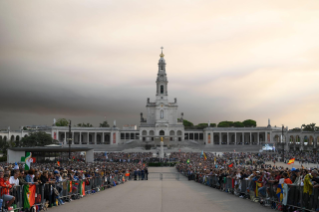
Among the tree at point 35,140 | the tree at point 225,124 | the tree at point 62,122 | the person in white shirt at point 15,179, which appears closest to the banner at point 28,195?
the person in white shirt at point 15,179

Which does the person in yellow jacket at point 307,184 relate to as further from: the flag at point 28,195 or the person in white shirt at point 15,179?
the person in white shirt at point 15,179

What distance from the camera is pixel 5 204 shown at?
10734mm

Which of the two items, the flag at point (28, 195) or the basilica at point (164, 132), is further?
the basilica at point (164, 132)

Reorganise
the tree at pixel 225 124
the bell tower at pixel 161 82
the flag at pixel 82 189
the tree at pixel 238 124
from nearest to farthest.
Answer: the flag at pixel 82 189
the bell tower at pixel 161 82
the tree at pixel 238 124
the tree at pixel 225 124

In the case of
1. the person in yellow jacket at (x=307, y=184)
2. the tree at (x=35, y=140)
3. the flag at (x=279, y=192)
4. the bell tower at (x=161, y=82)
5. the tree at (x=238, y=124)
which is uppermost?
the bell tower at (x=161, y=82)

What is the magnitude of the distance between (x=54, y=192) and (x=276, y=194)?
9164mm

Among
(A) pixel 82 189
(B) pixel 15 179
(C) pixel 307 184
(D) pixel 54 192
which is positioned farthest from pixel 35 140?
(C) pixel 307 184

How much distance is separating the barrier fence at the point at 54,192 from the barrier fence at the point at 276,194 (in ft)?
26.7

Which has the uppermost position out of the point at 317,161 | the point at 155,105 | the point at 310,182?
the point at 155,105

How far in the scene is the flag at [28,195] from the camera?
1183cm

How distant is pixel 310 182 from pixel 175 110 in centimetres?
10693

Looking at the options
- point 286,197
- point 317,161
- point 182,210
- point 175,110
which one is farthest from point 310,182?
point 175,110

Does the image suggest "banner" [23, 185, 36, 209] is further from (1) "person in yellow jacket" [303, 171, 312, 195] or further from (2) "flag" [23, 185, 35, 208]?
(1) "person in yellow jacket" [303, 171, 312, 195]

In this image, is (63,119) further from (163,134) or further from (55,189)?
(55,189)
